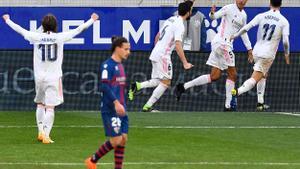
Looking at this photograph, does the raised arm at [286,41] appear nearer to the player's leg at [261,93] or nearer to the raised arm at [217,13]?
the player's leg at [261,93]

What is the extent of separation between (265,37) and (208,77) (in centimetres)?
145

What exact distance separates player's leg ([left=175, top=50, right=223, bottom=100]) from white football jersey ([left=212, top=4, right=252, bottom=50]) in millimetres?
356

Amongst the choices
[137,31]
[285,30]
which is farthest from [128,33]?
[285,30]

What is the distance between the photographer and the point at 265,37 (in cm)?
2052

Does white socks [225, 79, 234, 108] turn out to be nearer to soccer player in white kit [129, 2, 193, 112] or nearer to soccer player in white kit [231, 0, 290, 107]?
soccer player in white kit [231, 0, 290, 107]

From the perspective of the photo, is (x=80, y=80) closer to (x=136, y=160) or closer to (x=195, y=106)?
(x=195, y=106)

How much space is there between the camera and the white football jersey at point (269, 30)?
2027 cm

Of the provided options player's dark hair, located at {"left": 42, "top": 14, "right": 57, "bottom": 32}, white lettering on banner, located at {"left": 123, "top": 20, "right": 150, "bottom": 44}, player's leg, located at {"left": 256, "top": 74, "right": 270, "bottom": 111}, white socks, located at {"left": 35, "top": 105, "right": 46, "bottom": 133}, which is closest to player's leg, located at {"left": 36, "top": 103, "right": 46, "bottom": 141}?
white socks, located at {"left": 35, "top": 105, "right": 46, "bottom": 133}

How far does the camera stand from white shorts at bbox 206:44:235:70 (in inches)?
823

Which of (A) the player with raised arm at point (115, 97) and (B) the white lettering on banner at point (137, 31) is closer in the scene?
(A) the player with raised arm at point (115, 97)

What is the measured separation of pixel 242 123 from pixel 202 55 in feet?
11.8

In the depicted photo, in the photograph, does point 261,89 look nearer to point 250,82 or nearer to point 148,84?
point 250,82

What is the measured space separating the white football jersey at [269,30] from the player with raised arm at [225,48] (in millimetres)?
476

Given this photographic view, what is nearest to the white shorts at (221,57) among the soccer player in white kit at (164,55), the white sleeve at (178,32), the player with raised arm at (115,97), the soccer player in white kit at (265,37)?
the soccer player in white kit at (265,37)
